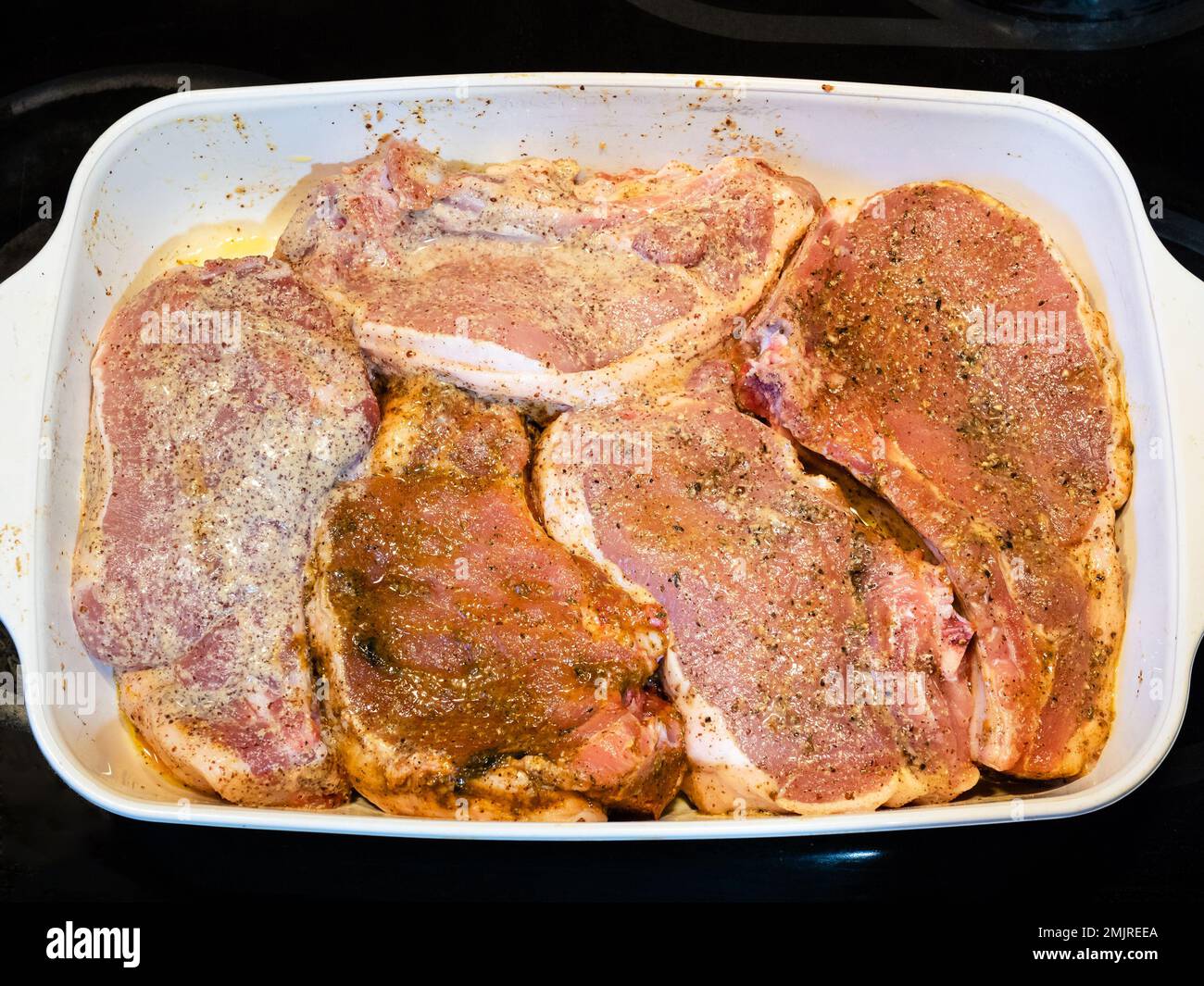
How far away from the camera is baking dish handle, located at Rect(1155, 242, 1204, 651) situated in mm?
2652

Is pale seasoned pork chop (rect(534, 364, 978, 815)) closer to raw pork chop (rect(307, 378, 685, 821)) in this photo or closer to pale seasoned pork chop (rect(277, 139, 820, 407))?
raw pork chop (rect(307, 378, 685, 821))

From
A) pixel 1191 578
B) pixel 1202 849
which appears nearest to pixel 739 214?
pixel 1191 578

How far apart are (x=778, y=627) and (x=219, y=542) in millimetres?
1528

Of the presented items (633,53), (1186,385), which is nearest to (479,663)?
(1186,385)

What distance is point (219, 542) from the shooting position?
2.61 metres

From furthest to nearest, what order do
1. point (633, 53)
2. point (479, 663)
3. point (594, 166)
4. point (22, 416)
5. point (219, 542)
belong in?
point (633, 53)
point (594, 166)
point (22, 416)
point (219, 542)
point (479, 663)

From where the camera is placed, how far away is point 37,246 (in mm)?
3633

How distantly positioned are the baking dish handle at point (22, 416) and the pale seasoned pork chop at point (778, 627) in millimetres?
1431

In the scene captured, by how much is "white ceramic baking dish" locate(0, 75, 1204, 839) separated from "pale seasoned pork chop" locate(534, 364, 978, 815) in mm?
154

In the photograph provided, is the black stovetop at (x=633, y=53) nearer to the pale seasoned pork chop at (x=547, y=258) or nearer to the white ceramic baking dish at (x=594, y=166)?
the white ceramic baking dish at (x=594, y=166)

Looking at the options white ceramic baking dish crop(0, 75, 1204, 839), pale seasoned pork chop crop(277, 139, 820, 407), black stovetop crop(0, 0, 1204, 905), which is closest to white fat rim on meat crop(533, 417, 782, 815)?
white ceramic baking dish crop(0, 75, 1204, 839)

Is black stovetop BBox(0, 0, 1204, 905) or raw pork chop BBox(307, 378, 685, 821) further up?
black stovetop BBox(0, 0, 1204, 905)

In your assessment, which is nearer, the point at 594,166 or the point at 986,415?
the point at 986,415

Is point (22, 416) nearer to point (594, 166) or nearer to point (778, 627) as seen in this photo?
point (594, 166)
